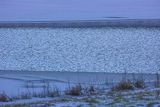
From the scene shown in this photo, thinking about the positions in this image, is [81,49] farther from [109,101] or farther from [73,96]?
[109,101]

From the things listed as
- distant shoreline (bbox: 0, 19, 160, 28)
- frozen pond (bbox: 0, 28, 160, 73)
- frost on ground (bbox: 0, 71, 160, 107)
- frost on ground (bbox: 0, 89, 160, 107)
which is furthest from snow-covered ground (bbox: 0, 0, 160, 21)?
frost on ground (bbox: 0, 89, 160, 107)

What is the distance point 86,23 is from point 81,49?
9.68 m

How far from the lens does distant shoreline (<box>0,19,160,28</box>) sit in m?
32.6

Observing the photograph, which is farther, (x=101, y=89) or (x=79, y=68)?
(x=79, y=68)

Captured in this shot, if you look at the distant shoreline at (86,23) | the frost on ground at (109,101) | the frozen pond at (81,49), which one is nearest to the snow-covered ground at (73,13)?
the distant shoreline at (86,23)

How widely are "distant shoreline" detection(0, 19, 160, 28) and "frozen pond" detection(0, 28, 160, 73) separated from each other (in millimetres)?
1216

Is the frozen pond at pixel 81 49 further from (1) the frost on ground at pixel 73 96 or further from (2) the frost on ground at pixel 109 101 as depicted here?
(2) the frost on ground at pixel 109 101

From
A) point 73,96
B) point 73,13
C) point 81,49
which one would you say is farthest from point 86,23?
point 73,96

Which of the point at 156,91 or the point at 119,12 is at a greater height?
the point at 119,12

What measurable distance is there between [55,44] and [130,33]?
5.89m

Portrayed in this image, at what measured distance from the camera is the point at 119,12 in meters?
39.9

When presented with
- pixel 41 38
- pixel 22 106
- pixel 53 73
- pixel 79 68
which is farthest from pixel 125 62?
pixel 22 106

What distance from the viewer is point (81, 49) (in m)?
23.6

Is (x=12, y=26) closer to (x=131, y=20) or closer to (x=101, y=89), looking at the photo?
(x=131, y=20)
